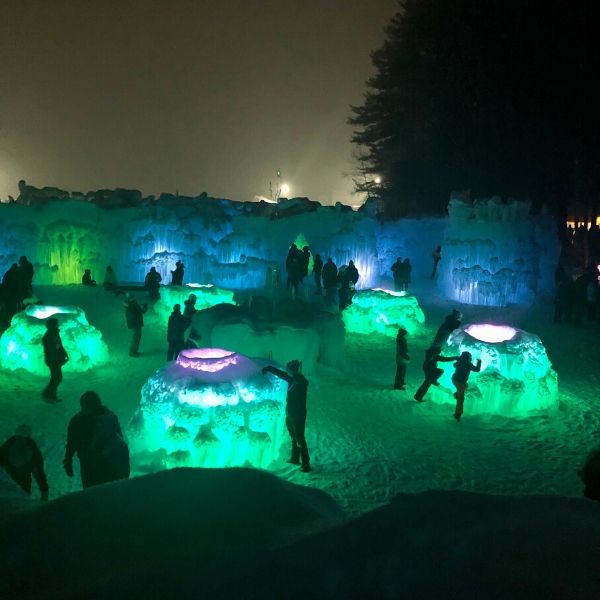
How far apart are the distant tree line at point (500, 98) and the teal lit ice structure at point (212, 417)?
23.5 metres

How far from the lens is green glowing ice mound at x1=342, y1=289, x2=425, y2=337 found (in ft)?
49.5

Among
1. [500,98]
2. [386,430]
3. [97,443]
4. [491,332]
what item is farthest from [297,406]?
[500,98]

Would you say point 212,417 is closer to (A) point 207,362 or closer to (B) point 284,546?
(A) point 207,362

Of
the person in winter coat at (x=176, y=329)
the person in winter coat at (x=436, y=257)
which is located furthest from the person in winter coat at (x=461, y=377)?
the person in winter coat at (x=436, y=257)

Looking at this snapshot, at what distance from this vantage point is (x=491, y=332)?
36.2ft

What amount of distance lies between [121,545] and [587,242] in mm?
26641

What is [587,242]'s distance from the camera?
85.1 ft

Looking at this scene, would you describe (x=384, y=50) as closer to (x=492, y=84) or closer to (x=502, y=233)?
(x=492, y=84)

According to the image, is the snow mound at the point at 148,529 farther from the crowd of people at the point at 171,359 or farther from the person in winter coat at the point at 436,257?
the person in winter coat at the point at 436,257

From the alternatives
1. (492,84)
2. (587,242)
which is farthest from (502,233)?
(492,84)

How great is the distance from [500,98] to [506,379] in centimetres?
2133

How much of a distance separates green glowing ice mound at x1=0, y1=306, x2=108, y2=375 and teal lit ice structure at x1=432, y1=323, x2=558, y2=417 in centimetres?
663

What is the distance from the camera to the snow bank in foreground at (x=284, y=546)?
2.83m

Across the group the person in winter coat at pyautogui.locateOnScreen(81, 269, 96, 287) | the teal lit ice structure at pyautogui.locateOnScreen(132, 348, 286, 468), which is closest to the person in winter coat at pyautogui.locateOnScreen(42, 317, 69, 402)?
the teal lit ice structure at pyautogui.locateOnScreen(132, 348, 286, 468)
